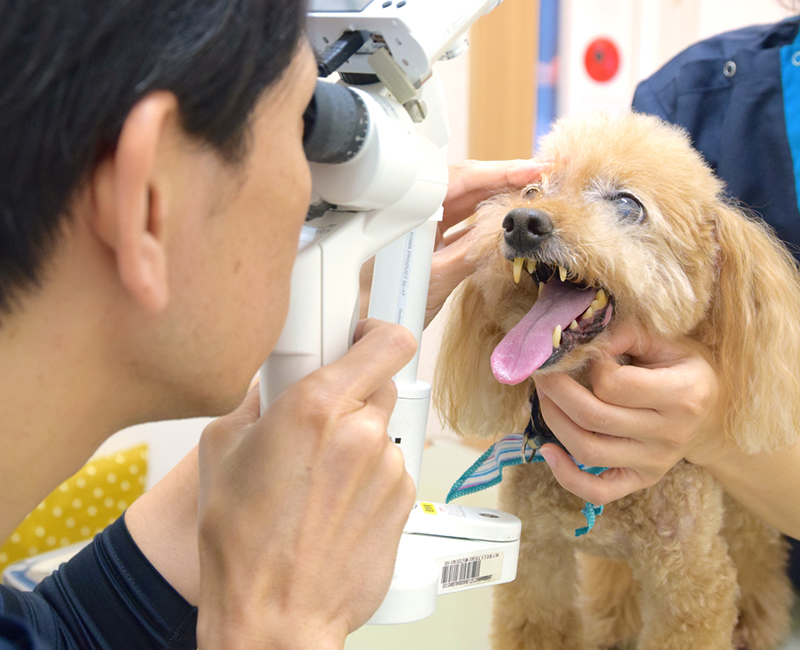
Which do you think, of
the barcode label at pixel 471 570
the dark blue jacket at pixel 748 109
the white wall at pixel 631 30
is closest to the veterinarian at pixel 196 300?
the barcode label at pixel 471 570

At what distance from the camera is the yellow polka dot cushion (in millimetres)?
1301

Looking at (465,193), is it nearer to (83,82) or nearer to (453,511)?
(453,511)

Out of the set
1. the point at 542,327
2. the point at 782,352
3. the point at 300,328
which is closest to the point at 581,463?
the point at 542,327

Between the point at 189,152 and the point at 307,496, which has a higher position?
the point at 189,152

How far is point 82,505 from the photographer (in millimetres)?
1387

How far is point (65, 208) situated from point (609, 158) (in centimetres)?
63

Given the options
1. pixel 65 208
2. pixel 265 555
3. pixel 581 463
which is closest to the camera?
pixel 65 208

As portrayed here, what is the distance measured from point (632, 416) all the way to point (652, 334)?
0.13 metres

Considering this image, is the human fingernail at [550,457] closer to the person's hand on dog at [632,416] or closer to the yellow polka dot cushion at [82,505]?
the person's hand on dog at [632,416]

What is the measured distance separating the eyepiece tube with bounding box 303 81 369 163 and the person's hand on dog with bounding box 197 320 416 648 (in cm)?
15

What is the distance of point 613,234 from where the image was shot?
0.75 metres

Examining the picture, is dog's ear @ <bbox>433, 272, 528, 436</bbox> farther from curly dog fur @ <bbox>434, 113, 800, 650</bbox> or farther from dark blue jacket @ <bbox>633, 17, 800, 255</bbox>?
dark blue jacket @ <bbox>633, 17, 800, 255</bbox>

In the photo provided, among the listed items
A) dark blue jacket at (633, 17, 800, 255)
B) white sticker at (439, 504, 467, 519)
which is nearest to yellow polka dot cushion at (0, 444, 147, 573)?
white sticker at (439, 504, 467, 519)

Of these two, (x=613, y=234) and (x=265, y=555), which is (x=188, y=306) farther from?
(x=613, y=234)
